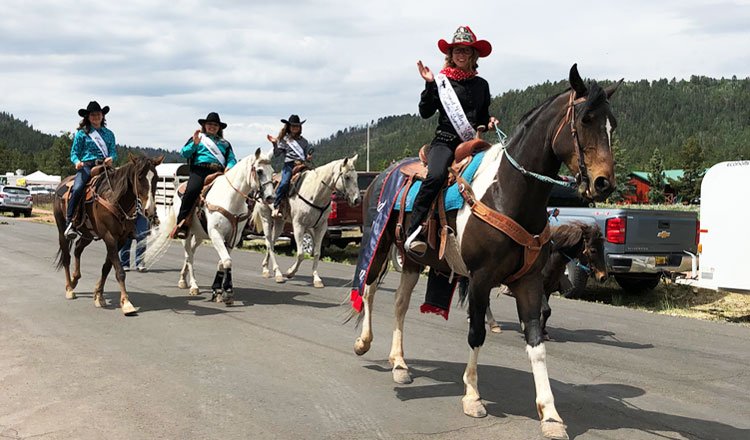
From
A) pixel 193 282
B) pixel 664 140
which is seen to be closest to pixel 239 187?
pixel 193 282

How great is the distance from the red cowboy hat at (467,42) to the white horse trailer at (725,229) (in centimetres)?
718

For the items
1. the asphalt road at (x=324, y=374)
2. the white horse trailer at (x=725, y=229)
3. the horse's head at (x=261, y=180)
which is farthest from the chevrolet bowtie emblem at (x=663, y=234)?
the horse's head at (x=261, y=180)

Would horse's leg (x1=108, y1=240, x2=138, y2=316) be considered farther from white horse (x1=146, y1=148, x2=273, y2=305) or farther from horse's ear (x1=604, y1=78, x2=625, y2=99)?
horse's ear (x1=604, y1=78, x2=625, y2=99)

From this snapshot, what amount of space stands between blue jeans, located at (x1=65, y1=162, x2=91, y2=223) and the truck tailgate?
9201mm

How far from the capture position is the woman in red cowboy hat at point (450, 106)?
18.8 feet

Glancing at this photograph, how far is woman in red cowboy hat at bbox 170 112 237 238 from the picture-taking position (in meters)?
11.3

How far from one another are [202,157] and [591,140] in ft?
27.1

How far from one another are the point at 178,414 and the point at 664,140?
190496 millimetres

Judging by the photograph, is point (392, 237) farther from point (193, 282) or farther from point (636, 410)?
point (193, 282)

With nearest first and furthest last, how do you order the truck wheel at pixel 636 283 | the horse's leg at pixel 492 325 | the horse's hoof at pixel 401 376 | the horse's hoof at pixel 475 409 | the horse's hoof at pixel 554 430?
the horse's hoof at pixel 554 430
the horse's hoof at pixel 475 409
the horse's hoof at pixel 401 376
the horse's leg at pixel 492 325
the truck wheel at pixel 636 283

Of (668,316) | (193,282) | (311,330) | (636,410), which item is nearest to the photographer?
(636,410)

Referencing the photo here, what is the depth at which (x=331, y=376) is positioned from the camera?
6.41 meters

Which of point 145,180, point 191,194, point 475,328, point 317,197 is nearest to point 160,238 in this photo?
point 191,194

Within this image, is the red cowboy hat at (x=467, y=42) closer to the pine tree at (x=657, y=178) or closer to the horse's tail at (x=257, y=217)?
the horse's tail at (x=257, y=217)
